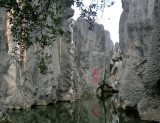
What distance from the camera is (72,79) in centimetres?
932

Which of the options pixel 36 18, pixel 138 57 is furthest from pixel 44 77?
pixel 36 18

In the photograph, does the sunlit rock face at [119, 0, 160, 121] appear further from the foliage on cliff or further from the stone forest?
the foliage on cliff

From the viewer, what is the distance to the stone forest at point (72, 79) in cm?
381

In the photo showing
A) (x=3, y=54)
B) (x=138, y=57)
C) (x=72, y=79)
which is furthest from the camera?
(x=72, y=79)

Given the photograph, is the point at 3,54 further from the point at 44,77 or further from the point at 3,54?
the point at 44,77

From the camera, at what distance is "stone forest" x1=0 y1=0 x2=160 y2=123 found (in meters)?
3.81

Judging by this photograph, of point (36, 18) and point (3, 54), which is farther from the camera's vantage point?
point (3, 54)

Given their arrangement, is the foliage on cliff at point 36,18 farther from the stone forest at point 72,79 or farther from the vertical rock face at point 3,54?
the vertical rock face at point 3,54

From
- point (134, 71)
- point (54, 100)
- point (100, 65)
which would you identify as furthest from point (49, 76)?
point (100, 65)

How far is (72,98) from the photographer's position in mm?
9234

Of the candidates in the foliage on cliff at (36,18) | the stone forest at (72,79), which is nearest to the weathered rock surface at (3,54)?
the stone forest at (72,79)

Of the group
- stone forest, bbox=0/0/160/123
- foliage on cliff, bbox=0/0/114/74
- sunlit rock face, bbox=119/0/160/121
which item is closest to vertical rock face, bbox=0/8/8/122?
stone forest, bbox=0/0/160/123

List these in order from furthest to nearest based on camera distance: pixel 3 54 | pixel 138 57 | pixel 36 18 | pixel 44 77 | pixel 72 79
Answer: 1. pixel 72 79
2. pixel 44 77
3. pixel 3 54
4. pixel 138 57
5. pixel 36 18

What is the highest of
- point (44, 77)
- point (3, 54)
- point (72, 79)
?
point (3, 54)
